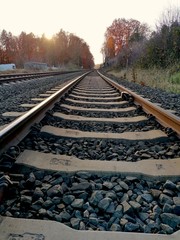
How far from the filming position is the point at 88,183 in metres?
1.83

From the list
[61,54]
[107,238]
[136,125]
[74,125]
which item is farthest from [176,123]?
[61,54]

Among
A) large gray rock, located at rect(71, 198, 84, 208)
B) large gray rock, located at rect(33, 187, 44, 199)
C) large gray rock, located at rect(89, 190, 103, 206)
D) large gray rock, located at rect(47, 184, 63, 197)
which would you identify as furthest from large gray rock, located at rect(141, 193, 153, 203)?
large gray rock, located at rect(33, 187, 44, 199)

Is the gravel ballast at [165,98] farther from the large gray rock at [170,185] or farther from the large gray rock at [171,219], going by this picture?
the large gray rock at [171,219]

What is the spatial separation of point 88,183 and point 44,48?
9319cm

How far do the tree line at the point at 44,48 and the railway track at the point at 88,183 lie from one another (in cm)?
6807

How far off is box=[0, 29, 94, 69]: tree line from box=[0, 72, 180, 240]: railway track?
68.1 m

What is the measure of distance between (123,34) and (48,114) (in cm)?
7167

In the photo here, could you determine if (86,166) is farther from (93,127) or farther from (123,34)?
(123,34)

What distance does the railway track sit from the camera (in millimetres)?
1407

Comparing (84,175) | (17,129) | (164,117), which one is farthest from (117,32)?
(84,175)

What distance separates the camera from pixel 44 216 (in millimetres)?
1494

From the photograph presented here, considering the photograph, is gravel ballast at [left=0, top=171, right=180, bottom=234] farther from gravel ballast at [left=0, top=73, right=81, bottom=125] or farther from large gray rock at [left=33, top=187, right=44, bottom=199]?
gravel ballast at [left=0, top=73, right=81, bottom=125]

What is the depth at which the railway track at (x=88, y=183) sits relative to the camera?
4.62 feet

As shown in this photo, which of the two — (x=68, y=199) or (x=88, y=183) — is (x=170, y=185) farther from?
(x=68, y=199)
